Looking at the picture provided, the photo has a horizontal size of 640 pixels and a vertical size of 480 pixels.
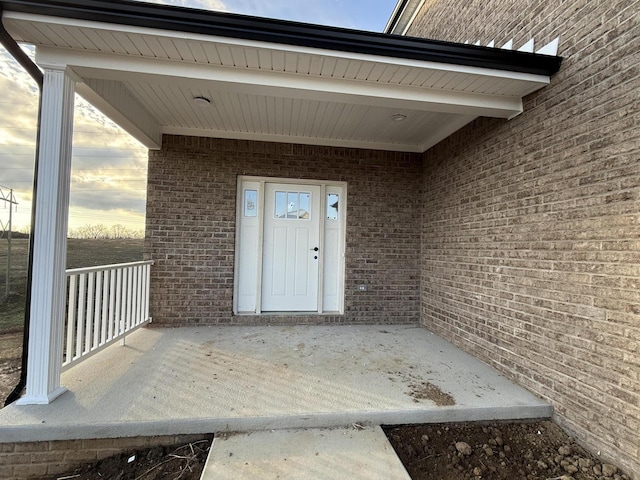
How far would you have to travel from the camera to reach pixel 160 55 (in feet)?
7.15

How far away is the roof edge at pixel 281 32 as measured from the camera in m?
1.86

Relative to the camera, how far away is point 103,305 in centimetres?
278

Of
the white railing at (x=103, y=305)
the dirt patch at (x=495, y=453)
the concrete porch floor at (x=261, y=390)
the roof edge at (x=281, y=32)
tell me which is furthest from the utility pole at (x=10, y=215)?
the dirt patch at (x=495, y=453)

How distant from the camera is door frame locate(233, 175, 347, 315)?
13.7 ft

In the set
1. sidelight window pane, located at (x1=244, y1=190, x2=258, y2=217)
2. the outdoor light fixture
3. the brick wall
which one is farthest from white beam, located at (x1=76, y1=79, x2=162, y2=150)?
the brick wall

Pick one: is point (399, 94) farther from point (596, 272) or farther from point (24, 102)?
point (24, 102)

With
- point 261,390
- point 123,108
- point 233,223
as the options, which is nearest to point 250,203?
point 233,223

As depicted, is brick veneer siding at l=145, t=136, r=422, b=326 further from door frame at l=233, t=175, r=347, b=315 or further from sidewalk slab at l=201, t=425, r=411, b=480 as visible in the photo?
sidewalk slab at l=201, t=425, r=411, b=480

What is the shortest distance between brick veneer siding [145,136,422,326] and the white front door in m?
0.23

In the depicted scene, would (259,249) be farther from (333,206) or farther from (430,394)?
(430,394)

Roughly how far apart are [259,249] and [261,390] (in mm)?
2216

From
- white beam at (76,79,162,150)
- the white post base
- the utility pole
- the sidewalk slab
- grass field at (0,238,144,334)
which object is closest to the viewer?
the sidewalk slab

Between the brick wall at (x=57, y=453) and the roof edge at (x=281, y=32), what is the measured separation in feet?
8.59

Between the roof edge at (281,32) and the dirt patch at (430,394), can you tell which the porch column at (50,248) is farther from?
the dirt patch at (430,394)
